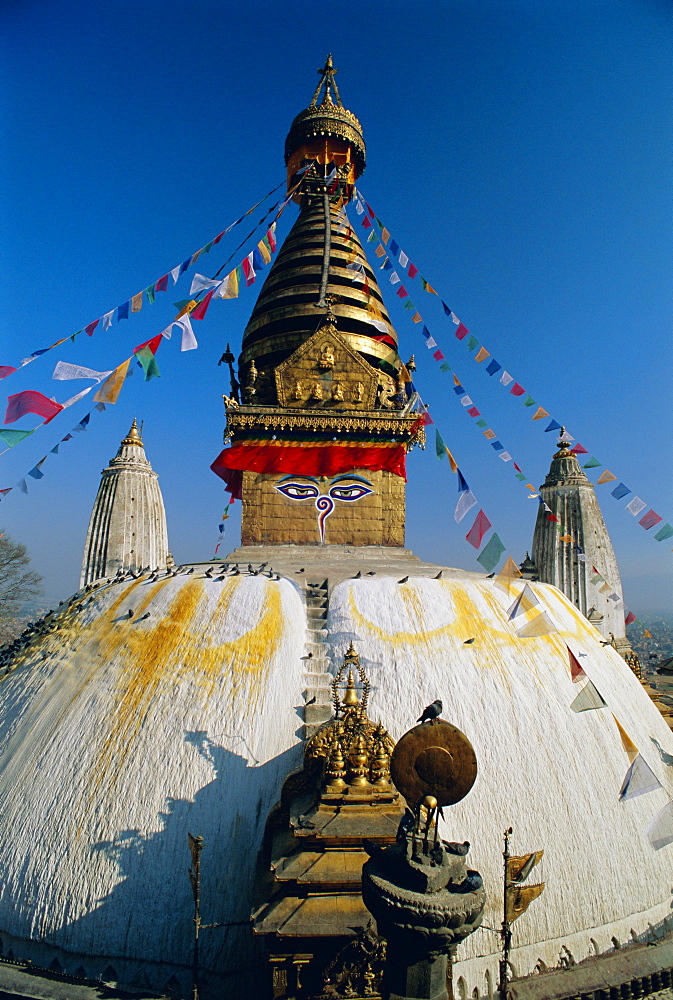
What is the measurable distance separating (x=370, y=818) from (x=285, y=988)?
1314 mm

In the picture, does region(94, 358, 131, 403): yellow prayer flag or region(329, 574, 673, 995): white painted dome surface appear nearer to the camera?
region(329, 574, 673, 995): white painted dome surface

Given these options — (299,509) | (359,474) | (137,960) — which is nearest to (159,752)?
(137,960)

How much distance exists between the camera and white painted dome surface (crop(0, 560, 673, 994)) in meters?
5.41

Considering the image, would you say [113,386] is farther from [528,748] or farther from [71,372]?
[528,748]

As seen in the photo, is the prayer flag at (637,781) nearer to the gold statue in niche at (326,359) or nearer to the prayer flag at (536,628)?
the prayer flag at (536,628)

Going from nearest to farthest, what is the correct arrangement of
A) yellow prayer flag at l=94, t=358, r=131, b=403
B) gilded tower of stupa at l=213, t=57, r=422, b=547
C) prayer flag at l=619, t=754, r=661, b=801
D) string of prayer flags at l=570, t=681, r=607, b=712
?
prayer flag at l=619, t=754, r=661, b=801, string of prayer flags at l=570, t=681, r=607, b=712, yellow prayer flag at l=94, t=358, r=131, b=403, gilded tower of stupa at l=213, t=57, r=422, b=547

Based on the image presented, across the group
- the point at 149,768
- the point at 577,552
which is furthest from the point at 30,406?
the point at 577,552

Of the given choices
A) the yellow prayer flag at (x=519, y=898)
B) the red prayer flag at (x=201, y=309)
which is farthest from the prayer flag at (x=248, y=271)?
the yellow prayer flag at (x=519, y=898)

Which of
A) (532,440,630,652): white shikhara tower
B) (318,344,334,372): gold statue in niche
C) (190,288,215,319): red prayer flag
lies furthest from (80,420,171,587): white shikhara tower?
(532,440,630,652): white shikhara tower

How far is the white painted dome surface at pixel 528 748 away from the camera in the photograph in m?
5.73

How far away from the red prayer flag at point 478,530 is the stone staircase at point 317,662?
2234mm

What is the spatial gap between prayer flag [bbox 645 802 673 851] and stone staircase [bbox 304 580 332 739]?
160 inches

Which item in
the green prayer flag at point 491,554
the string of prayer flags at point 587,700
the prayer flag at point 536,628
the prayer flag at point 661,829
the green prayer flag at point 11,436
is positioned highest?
the green prayer flag at point 11,436

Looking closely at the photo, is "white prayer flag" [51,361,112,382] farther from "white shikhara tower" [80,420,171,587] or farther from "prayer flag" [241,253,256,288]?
"white shikhara tower" [80,420,171,587]
